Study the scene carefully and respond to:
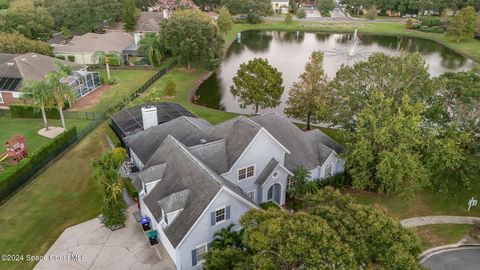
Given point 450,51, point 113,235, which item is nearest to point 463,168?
point 113,235

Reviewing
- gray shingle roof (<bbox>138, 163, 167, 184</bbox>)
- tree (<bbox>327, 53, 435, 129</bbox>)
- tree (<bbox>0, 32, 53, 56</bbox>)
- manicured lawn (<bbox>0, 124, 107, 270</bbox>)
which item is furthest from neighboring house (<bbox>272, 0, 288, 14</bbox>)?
gray shingle roof (<bbox>138, 163, 167, 184</bbox>)

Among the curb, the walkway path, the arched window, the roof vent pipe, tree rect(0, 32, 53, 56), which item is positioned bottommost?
the curb

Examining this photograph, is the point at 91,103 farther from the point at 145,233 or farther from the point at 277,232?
the point at 277,232

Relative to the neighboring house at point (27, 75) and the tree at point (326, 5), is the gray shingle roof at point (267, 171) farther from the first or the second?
the tree at point (326, 5)

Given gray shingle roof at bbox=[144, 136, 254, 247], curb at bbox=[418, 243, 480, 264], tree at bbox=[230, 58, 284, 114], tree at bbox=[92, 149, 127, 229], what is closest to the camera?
gray shingle roof at bbox=[144, 136, 254, 247]

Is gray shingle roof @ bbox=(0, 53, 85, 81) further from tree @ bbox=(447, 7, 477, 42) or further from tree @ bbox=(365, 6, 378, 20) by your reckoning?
tree @ bbox=(365, 6, 378, 20)

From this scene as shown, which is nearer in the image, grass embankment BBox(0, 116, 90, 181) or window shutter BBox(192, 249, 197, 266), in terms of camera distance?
window shutter BBox(192, 249, 197, 266)

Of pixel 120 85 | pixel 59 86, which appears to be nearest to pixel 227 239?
pixel 59 86
